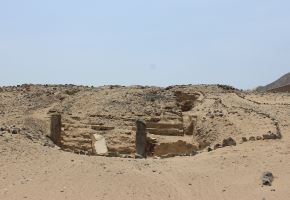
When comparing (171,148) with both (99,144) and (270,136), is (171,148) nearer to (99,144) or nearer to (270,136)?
(99,144)

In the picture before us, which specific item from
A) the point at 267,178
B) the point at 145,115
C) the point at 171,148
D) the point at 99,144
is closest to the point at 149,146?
the point at 171,148

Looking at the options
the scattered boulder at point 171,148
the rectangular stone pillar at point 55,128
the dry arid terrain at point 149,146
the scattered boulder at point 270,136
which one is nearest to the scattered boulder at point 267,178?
the dry arid terrain at point 149,146

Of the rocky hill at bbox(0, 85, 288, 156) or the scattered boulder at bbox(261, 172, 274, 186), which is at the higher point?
the rocky hill at bbox(0, 85, 288, 156)

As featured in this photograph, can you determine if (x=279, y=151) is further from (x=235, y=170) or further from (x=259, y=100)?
(x=259, y=100)

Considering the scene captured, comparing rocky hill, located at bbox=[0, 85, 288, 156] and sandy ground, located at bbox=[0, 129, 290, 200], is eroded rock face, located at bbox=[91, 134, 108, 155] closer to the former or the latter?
rocky hill, located at bbox=[0, 85, 288, 156]

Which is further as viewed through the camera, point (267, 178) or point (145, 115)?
point (145, 115)

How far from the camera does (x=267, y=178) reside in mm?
10664

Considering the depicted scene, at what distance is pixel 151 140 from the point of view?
20.4 metres

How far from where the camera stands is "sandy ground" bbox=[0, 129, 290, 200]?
9805 mm

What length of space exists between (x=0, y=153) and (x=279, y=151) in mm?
7081

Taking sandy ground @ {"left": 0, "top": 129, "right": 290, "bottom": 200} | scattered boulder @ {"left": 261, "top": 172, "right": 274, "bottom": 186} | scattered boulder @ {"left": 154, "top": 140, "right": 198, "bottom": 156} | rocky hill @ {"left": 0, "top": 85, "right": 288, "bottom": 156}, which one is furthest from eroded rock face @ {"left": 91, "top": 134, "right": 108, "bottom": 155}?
scattered boulder @ {"left": 261, "top": 172, "right": 274, "bottom": 186}

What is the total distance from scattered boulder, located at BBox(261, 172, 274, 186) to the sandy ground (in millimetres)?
126

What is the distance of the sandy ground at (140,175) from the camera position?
980 cm

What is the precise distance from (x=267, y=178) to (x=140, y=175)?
109 inches
